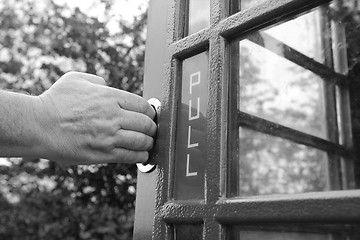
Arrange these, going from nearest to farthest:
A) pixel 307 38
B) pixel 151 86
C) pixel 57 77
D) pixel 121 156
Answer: pixel 121 156 < pixel 151 86 < pixel 307 38 < pixel 57 77

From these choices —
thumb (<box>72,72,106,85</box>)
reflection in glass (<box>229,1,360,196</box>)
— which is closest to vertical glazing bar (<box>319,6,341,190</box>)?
reflection in glass (<box>229,1,360,196</box>)

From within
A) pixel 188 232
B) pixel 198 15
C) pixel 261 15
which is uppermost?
pixel 198 15

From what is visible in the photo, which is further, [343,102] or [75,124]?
[343,102]

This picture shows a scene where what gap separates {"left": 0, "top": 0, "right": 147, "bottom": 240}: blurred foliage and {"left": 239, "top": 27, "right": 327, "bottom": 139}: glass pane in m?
2.05

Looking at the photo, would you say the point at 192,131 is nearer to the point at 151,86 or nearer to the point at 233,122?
the point at 233,122

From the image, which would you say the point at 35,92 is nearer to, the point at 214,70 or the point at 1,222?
the point at 1,222

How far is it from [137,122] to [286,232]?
478 mm

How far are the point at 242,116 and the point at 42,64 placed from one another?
3443mm

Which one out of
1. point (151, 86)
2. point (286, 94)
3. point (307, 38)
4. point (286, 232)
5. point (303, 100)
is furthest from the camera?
point (286, 94)

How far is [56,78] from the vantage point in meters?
4.30

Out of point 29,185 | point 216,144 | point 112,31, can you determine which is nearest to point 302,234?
point 216,144

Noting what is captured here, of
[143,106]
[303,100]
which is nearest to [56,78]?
[303,100]

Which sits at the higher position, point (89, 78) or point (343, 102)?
point (343, 102)

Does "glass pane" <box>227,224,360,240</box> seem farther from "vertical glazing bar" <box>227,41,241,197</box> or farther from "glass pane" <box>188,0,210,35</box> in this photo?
"glass pane" <box>188,0,210,35</box>
